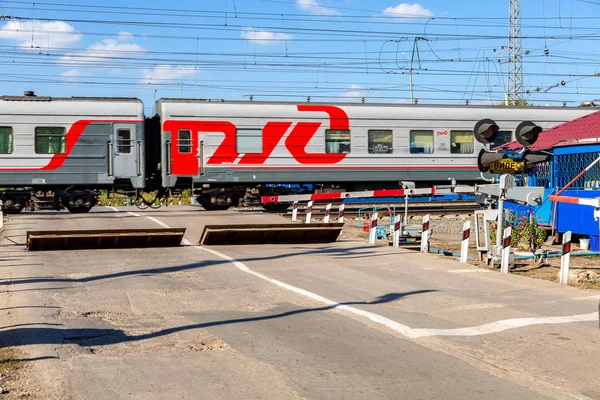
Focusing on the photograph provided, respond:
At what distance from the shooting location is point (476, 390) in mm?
6512

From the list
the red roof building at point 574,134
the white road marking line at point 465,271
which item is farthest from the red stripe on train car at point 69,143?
the white road marking line at point 465,271

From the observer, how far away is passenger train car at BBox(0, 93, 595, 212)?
26.7m

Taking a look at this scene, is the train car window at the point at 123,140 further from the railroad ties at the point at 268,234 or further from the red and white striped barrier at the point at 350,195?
the railroad ties at the point at 268,234

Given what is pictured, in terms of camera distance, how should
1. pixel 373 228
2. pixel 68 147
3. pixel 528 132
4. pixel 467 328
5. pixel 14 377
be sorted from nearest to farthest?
pixel 14 377
pixel 467 328
pixel 528 132
pixel 373 228
pixel 68 147

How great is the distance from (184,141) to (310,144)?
4513mm

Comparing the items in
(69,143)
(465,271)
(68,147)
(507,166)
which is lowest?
(465,271)

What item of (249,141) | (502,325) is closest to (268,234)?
(249,141)

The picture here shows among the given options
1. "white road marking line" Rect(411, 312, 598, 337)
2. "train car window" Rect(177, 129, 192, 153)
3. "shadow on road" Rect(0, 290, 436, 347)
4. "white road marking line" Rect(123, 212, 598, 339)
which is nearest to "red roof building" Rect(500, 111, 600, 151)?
"white road marking line" Rect(411, 312, 598, 337)

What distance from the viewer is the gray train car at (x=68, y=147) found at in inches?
1040

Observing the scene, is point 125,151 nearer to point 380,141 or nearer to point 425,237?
point 380,141

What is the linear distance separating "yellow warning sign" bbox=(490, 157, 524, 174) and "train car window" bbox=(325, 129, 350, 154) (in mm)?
14036

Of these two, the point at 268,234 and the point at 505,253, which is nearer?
the point at 505,253

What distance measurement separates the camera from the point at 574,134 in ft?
66.6

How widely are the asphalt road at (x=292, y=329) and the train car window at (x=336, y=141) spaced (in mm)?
12616
